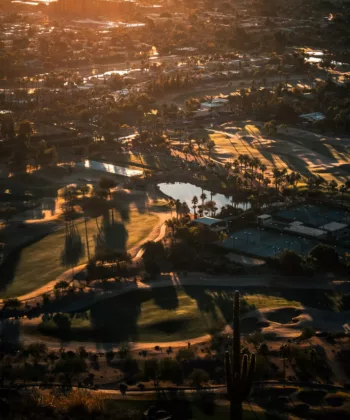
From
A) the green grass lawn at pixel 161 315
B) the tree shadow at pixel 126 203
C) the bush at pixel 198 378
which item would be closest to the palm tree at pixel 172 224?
the tree shadow at pixel 126 203

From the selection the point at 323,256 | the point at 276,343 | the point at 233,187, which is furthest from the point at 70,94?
the point at 276,343

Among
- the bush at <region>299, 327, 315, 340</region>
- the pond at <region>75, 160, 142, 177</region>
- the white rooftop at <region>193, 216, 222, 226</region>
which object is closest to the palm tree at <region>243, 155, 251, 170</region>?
the pond at <region>75, 160, 142, 177</region>

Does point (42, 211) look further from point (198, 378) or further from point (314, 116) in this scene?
point (314, 116)

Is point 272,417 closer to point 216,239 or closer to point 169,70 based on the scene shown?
point 216,239

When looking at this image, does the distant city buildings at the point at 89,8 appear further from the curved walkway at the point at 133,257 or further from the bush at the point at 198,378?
the bush at the point at 198,378

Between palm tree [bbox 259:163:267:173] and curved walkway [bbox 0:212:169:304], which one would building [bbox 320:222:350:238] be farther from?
palm tree [bbox 259:163:267:173]

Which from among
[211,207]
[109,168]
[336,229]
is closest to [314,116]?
[109,168]
